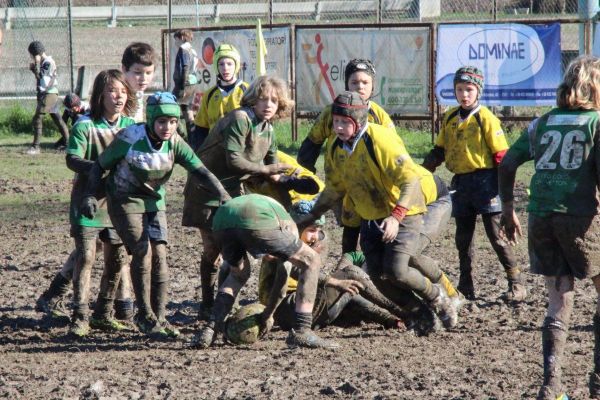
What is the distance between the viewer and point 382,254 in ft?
23.0

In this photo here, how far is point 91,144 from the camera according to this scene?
736cm

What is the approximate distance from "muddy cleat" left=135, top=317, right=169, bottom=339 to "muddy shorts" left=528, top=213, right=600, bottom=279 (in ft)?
8.75

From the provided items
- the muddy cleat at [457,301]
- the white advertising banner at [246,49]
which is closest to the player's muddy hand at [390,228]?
the muddy cleat at [457,301]

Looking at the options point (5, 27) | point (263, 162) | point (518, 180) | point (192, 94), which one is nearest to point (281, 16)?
point (5, 27)

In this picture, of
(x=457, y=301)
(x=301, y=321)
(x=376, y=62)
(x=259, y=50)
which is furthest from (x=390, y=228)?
(x=259, y=50)

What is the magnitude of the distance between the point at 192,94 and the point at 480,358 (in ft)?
40.9

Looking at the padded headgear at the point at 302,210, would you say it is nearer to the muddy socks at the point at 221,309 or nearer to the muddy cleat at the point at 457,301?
the muddy socks at the point at 221,309

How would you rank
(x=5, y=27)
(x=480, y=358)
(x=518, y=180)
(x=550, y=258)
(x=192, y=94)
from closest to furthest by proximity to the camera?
(x=550, y=258)
(x=480, y=358)
(x=518, y=180)
(x=192, y=94)
(x=5, y=27)

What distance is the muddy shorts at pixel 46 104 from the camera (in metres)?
18.0

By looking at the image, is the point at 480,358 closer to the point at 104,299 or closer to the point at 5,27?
the point at 104,299

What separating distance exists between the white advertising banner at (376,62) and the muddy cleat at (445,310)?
9.99m

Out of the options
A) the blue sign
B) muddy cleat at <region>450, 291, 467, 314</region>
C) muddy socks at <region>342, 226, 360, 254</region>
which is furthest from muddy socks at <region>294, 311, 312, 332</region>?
the blue sign

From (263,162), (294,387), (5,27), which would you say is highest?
(5,27)

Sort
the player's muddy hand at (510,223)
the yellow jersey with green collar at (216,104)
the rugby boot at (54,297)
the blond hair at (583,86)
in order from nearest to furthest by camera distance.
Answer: the blond hair at (583,86)
the player's muddy hand at (510,223)
the rugby boot at (54,297)
the yellow jersey with green collar at (216,104)
